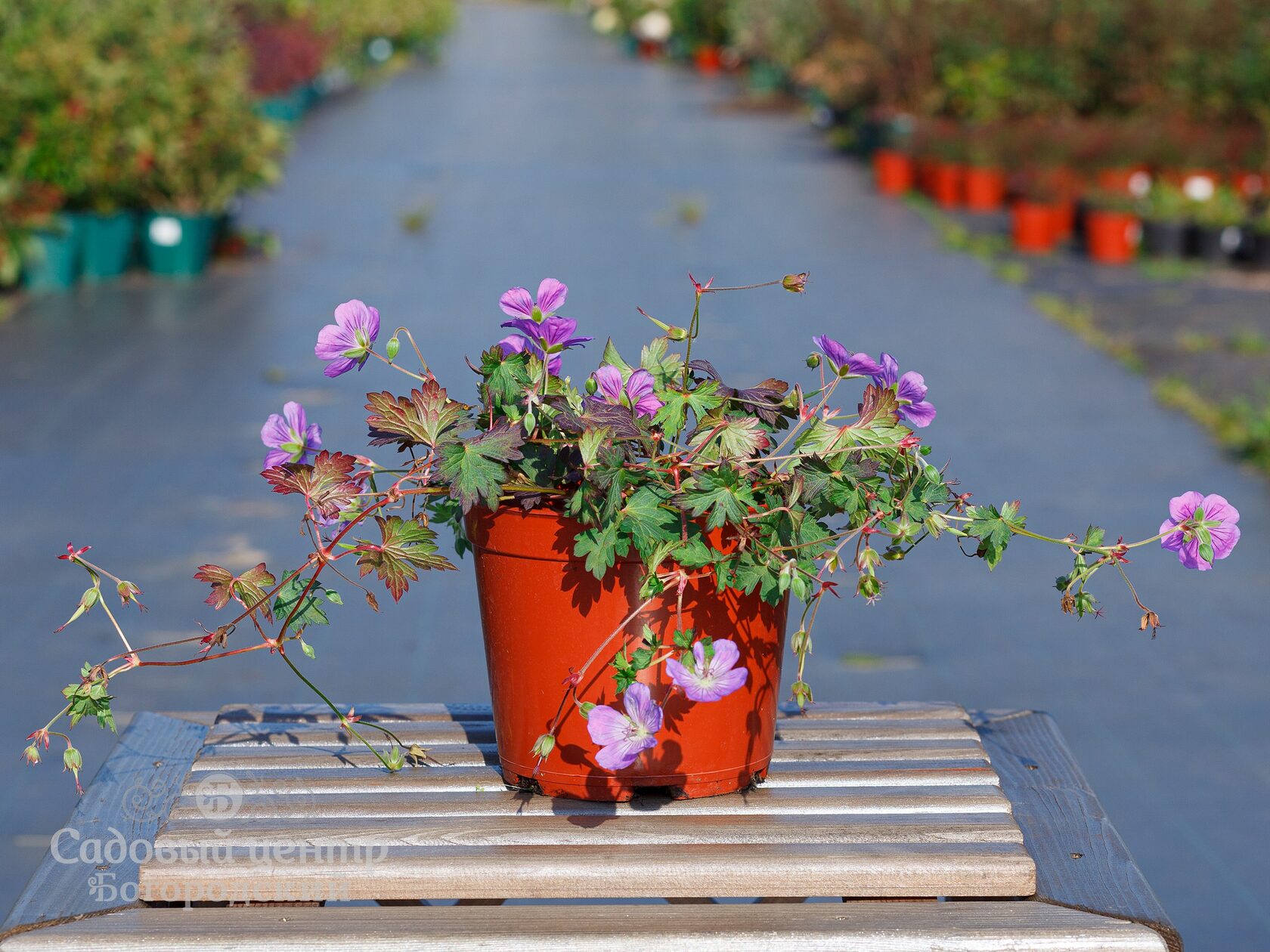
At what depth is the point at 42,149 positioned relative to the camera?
780 cm

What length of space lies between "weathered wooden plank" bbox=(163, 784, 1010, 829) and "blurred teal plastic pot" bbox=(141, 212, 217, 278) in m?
7.23

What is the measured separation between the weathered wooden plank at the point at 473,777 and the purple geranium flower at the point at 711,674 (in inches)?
9.9

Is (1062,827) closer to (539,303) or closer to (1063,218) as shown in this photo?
(539,303)

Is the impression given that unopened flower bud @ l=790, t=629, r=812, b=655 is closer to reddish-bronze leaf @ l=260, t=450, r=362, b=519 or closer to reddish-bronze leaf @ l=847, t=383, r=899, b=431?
reddish-bronze leaf @ l=847, t=383, r=899, b=431

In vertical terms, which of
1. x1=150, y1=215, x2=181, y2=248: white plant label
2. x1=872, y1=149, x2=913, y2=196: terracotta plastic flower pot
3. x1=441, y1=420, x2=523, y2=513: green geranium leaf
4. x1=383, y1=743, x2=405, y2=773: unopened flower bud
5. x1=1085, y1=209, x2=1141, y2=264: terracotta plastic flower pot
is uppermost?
x1=441, y1=420, x2=523, y2=513: green geranium leaf

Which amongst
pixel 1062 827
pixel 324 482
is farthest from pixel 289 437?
pixel 1062 827

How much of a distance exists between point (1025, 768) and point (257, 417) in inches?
177

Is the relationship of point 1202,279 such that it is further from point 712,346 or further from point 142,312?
point 142,312

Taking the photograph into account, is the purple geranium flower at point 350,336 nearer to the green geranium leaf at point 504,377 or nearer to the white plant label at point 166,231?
the green geranium leaf at point 504,377

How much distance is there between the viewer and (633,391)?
1505mm

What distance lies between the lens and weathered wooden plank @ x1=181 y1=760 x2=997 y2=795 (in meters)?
1.61

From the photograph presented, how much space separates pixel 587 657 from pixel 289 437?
1.24ft

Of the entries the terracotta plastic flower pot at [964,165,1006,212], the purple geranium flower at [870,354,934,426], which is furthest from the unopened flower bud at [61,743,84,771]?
the terracotta plastic flower pot at [964,165,1006,212]

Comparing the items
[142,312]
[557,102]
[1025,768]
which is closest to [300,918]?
[1025,768]
